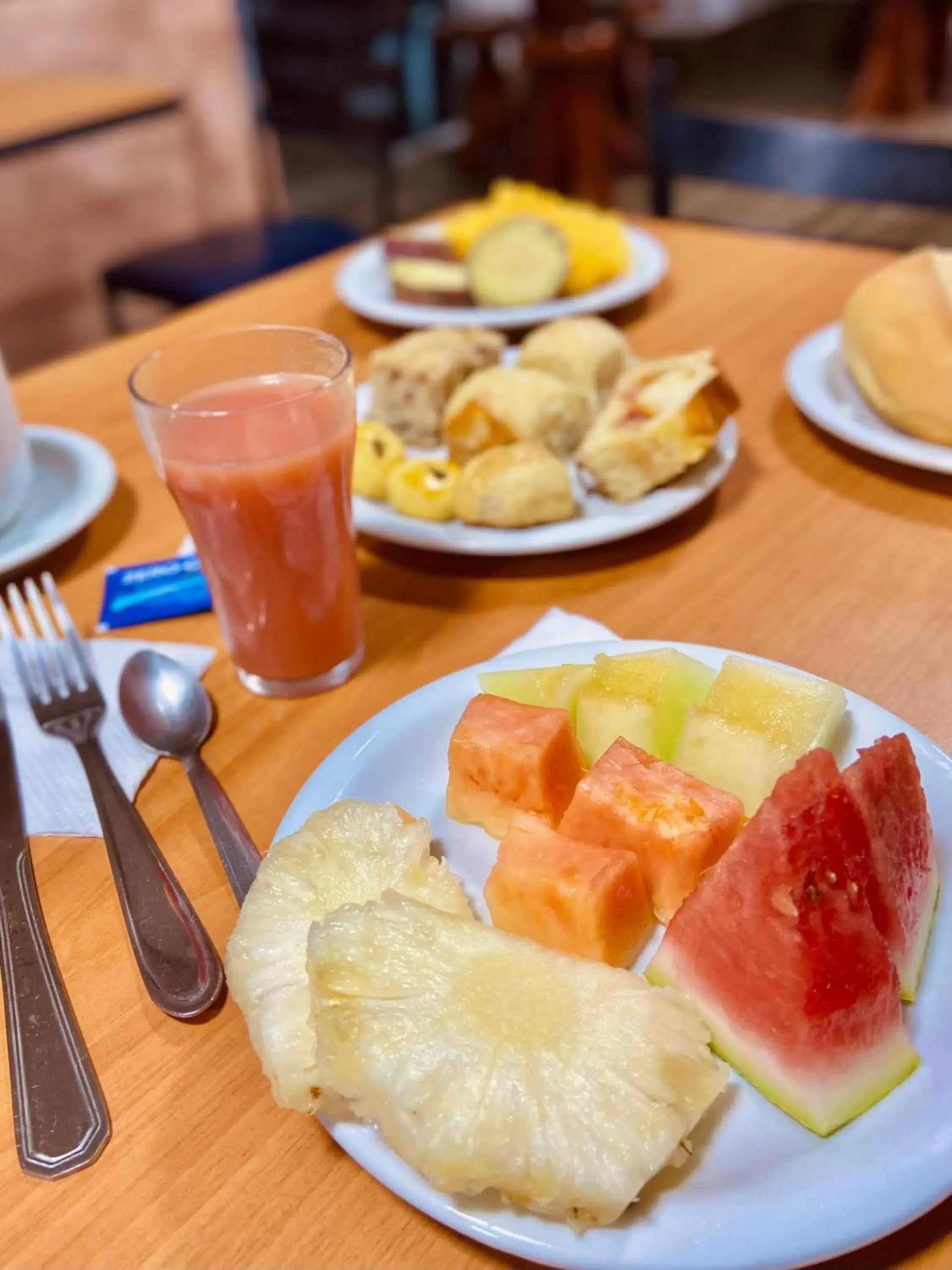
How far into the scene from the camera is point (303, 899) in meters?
0.59

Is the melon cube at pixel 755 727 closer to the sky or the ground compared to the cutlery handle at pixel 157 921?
closer to the sky

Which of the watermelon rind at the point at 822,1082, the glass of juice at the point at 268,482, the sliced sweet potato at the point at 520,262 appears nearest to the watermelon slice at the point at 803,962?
the watermelon rind at the point at 822,1082

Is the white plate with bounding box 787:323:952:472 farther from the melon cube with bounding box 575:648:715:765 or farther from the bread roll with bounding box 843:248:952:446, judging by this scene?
the melon cube with bounding box 575:648:715:765

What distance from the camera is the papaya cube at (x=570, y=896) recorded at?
0.59 meters

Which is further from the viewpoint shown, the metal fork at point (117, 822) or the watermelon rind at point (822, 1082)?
the metal fork at point (117, 822)

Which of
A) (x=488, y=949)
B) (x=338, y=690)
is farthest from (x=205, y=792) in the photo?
(x=488, y=949)

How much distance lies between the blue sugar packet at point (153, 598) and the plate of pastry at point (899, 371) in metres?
0.72

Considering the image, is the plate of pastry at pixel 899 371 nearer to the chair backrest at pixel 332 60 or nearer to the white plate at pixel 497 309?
the white plate at pixel 497 309

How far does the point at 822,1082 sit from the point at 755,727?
0.24 m

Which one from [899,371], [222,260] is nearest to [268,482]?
[899,371]

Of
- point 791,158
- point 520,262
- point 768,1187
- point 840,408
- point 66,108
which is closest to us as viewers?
point 768,1187

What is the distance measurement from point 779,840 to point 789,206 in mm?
5131

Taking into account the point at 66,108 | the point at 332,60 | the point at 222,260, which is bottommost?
the point at 222,260

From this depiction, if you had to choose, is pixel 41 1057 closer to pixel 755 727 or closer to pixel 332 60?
pixel 755 727
